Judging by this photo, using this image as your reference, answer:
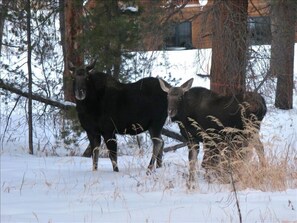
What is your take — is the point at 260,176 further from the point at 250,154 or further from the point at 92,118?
the point at 92,118

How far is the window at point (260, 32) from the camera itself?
40.2 ft

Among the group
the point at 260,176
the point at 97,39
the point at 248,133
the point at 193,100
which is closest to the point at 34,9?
the point at 97,39

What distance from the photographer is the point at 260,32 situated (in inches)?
487

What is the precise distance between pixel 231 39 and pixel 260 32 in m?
0.64

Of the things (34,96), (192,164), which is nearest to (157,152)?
(192,164)

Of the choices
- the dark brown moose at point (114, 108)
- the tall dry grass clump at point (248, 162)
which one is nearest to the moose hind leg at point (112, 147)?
the dark brown moose at point (114, 108)

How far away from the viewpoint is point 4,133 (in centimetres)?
1800

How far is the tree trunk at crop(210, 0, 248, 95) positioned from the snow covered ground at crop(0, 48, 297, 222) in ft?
2.37

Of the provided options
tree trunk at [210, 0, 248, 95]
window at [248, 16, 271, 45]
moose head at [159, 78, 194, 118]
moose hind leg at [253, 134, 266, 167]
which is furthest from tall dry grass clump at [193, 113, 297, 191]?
window at [248, 16, 271, 45]

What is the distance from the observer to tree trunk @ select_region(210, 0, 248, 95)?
1202cm

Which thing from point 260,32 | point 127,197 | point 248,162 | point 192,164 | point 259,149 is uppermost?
point 260,32

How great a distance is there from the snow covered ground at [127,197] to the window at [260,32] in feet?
3.28

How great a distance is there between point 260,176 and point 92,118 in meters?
4.29

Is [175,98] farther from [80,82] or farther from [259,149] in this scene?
[80,82]
